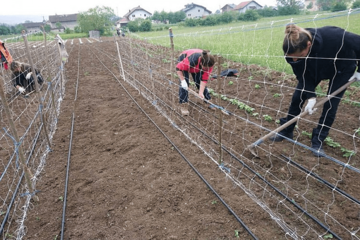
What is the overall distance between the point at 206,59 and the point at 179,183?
1.85 m

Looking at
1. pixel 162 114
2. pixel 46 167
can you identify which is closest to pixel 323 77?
pixel 162 114

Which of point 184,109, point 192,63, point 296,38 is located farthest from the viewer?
point 184,109

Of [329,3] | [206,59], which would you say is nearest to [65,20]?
[329,3]

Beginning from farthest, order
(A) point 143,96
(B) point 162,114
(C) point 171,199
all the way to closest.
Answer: (A) point 143,96 → (B) point 162,114 → (C) point 171,199

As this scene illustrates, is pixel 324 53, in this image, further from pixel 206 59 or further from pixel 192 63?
pixel 192 63

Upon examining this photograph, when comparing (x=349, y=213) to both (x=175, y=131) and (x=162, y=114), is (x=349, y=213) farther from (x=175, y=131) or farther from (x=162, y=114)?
(x=162, y=114)

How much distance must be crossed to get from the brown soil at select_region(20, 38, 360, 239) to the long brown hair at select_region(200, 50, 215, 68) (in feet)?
3.35

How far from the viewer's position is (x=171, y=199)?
2.65 meters

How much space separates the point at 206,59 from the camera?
3.63m

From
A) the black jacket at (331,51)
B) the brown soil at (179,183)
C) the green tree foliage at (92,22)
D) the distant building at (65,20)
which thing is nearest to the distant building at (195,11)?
the green tree foliage at (92,22)

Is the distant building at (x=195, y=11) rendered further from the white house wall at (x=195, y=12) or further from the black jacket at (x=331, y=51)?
the black jacket at (x=331, y=51)

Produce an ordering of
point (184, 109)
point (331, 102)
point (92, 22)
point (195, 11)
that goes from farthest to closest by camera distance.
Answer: point (195, 11), point (92, 22), point (184, 109), point (331, 102)

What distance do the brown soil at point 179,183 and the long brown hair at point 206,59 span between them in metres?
1.02

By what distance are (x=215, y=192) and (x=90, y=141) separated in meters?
2.35
